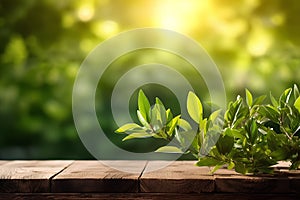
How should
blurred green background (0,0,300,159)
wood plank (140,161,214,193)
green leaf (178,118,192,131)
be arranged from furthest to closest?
blurred green background (0,0,300,159), green leaf (178,118,192,131), wood plank (140,161,214,193)

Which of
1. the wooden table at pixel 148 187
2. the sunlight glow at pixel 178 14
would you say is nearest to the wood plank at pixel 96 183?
the wooden table at pixel 148 187

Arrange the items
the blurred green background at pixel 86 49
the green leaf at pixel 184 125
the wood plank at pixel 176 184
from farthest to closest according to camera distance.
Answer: the blurred green background at pixel 86 49, the green leaf at pixel 184 125, the wood plank at pixel 176 184

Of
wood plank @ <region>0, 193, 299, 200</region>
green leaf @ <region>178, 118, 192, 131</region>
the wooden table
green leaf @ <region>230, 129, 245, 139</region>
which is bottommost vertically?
wood plank @ <region>0, 193, 299, 200</region>

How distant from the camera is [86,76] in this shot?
6.04 ft

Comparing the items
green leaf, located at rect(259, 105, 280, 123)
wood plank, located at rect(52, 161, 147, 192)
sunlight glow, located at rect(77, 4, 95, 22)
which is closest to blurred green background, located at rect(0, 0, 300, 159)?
sunlight glow, located at rect(77, 4, 95, 22)

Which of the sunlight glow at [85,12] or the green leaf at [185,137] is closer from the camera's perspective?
the green leaf at [185,137]

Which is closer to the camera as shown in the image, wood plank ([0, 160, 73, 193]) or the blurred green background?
wood plank ([0, 160, 73, 193])

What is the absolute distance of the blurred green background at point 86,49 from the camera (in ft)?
6.05

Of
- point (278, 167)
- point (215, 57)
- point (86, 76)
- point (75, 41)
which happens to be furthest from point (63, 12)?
→ point (278, 167)

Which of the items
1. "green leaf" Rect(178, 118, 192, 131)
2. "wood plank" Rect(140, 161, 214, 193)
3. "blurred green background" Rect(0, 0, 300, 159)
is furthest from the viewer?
"blurred green background" Rect(0, 0, 300, 159)

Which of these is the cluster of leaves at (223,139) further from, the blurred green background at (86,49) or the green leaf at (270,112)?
the blurred green background at (86,49)

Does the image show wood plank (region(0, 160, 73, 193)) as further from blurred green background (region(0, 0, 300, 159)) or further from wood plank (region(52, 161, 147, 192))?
blurred green background (region(0, 0, 300, 159))

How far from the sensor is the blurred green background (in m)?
1.84

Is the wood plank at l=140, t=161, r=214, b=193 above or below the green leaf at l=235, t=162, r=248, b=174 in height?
below
